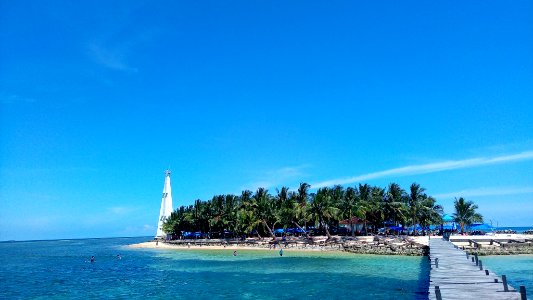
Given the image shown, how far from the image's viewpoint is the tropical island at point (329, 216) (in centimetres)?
6234

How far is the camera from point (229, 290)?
27312 millimetres

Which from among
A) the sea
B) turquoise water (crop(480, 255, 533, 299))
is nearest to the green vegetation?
the sea

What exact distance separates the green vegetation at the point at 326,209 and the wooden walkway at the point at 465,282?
115 feet

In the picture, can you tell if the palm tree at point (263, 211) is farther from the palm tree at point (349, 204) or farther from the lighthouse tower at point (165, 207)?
the lighthouse tower at point (165, 207)

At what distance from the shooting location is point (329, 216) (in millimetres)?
62906

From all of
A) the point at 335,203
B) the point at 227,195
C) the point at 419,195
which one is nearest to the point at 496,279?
the point at 335,203

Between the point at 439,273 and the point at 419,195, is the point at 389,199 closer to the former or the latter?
the point at 419,195

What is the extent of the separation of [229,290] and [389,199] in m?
45.1

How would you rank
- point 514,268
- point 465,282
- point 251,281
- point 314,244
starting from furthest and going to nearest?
point 314,244
point 514,268
point 251,281
point 465,282

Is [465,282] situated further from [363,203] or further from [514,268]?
[363,203]

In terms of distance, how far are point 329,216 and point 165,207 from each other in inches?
1848

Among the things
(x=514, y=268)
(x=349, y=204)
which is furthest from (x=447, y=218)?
(x=514, y=268)

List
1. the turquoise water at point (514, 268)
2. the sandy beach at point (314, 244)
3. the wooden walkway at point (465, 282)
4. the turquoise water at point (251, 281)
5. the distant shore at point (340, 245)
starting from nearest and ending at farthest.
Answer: the wooden walkway at point (465, 282) < the turquoise water at point (514, 268) < the turquoise water at point (251, 281) < the distant shore at point (340, 245) < the sandy beach at point (314, 244)

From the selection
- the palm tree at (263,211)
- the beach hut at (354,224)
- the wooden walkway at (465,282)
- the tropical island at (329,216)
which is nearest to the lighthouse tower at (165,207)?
the tropical island at (329,216)
